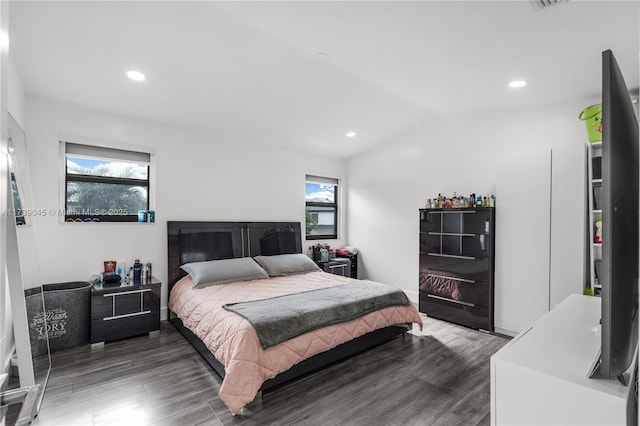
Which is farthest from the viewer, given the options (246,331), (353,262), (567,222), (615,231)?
(353,262)

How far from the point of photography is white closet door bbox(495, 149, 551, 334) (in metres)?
3.24

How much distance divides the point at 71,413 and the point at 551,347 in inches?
109

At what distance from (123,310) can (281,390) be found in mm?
1924

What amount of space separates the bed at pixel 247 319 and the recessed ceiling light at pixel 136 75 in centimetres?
169

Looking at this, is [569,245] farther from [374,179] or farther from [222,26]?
[222,26]

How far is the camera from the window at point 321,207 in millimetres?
5430

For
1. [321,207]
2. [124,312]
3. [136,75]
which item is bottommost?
[124,312]

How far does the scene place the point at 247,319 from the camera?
2316 millimetres

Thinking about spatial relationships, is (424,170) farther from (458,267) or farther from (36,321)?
(36,321)

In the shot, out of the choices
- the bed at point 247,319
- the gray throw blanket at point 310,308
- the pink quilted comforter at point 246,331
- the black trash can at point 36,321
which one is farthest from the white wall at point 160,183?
the gray throw blanket at point 310,308

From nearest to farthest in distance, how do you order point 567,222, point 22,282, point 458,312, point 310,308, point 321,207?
point 22,282 → point 310,308 → point 567,222 → point 458,312 → point 321,207

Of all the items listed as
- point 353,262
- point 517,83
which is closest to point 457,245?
point 517,83

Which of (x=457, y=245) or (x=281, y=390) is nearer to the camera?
(x=281, y=390)

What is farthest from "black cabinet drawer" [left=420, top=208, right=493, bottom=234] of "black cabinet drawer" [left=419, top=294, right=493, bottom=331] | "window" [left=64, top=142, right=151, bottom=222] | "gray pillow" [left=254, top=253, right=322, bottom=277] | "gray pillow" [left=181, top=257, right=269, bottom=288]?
"window" [left=64, top=142, right=151, bottom=222]
